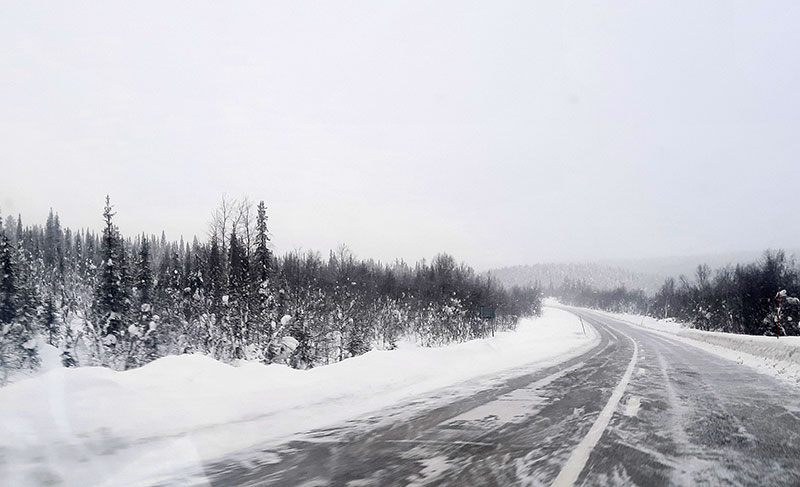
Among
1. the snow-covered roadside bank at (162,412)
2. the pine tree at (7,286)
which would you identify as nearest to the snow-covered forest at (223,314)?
the pine tree at (7,286)

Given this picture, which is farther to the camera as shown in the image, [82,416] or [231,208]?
[231,208]

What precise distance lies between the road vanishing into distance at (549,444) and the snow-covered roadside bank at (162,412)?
24.6 inches

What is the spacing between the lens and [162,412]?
18.5 feet

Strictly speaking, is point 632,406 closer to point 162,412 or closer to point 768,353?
point 162,412

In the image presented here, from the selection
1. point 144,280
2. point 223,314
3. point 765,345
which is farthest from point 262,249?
point 765,345

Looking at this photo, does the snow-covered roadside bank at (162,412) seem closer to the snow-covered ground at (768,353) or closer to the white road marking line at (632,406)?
the white road marking line at (632,406)

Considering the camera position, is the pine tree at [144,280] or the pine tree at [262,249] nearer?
the pine tree at [262,249]

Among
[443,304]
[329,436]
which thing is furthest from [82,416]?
[443,304]

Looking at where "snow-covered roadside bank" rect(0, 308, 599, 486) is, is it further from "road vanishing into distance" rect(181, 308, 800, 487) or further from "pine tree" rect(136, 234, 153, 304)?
"pine tree" rect(136, 234, 153, 304)

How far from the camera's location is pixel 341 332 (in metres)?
39.1

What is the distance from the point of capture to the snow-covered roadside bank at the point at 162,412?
393 centimetres

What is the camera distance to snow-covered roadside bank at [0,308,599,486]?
3.93m

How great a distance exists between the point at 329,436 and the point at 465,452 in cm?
158

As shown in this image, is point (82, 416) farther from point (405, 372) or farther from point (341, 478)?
point (405, 372)
